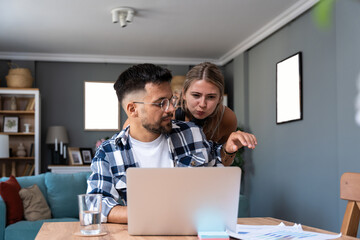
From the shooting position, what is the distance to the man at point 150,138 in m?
1.62

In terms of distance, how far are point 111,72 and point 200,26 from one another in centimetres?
226

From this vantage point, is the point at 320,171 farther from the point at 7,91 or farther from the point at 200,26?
the point at 7,91

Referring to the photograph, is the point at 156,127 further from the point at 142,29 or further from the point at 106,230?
the point at 142,29

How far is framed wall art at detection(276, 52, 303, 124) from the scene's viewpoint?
458 cm

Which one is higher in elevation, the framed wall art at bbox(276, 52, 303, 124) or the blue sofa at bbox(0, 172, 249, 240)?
the framed wall art at bbox(276, 52, 303, 124)

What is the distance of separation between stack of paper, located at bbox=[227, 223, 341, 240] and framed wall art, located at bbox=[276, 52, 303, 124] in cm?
336

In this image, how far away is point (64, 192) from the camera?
4.45 meters

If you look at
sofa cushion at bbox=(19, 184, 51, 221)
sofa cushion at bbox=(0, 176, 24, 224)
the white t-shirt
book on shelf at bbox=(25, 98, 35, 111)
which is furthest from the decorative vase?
the white t-shirt

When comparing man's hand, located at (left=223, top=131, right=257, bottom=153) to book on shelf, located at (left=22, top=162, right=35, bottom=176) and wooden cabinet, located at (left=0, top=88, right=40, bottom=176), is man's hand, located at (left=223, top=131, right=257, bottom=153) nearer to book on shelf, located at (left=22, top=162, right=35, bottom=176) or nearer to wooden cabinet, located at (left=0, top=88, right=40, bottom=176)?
wooden cabinet, located at (left=0, top=88, right=40, bottom=176)

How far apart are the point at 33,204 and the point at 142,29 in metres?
2.51

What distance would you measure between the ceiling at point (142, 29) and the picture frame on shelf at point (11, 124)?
37.9 inches

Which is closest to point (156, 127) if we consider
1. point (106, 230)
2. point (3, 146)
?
point (106, 230)

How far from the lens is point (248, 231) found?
128 centimetres

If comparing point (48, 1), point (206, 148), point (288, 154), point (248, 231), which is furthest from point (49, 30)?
point (248, 231)
